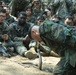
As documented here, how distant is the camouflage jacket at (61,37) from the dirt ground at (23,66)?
194 centimetres

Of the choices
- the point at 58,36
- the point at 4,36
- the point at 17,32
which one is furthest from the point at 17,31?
the point at 58,36

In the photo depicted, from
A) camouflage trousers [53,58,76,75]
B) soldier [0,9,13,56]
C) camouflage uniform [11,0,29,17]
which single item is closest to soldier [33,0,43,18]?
camouflage uniform [11,0,29,17]

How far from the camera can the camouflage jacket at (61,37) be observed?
348 cm

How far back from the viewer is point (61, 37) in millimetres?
3494

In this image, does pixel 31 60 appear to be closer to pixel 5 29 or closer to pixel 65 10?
pixel 5 29

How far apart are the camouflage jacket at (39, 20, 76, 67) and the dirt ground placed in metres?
1.94

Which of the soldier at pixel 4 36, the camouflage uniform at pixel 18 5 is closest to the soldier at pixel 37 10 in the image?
the camouflage uniform at pixel 18 5

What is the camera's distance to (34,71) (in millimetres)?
5645

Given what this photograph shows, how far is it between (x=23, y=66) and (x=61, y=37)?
262 cm

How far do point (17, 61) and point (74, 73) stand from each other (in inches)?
100

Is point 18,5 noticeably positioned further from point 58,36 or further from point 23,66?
point 58,36

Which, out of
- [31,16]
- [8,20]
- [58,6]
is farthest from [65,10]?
[8,20]

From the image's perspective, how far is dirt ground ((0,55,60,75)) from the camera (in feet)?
17.9

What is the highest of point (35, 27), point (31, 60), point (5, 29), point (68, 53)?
point (35, 27)
